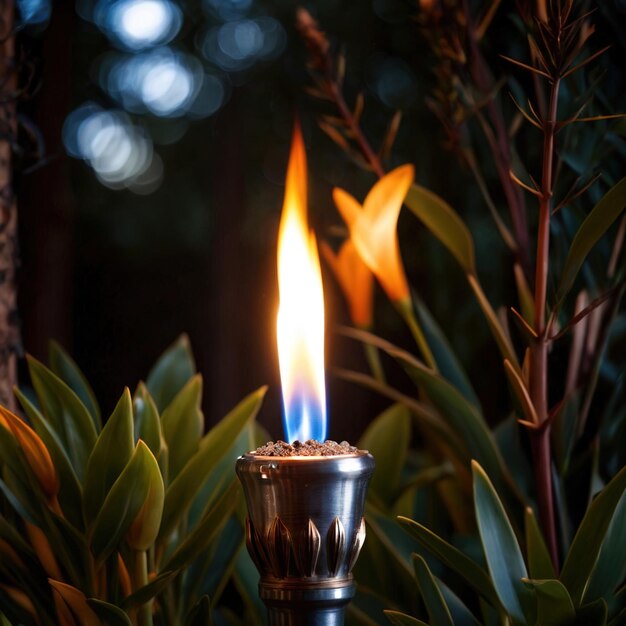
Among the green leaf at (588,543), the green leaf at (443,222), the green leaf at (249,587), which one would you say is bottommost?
the green leaf at (249,587)

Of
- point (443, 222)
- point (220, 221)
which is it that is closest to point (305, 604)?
point (443, 222)

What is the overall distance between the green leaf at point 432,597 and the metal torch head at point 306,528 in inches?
3.4

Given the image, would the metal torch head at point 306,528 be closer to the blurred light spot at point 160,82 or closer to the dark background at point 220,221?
the dark background at point 220,221

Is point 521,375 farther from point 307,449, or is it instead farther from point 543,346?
point 307,449

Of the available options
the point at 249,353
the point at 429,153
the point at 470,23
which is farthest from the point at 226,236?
the point at 470,23

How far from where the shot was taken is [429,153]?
2.87ft

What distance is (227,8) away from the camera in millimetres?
977

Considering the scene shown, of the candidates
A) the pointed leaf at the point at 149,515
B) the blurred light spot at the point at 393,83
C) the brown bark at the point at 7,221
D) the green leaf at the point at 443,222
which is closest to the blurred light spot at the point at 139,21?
the blurred light spot at the point at 393,83

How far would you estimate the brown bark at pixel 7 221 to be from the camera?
1.36 ft

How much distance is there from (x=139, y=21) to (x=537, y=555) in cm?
82

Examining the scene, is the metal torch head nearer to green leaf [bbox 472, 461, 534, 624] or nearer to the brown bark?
green leaf [bbox 472, 461, 534, 624]

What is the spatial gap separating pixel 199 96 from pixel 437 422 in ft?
2.16

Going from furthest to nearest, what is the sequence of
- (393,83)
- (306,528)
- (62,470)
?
(393,83)
(62,470)
(306,528)

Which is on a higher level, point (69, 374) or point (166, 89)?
point (166, 89)
